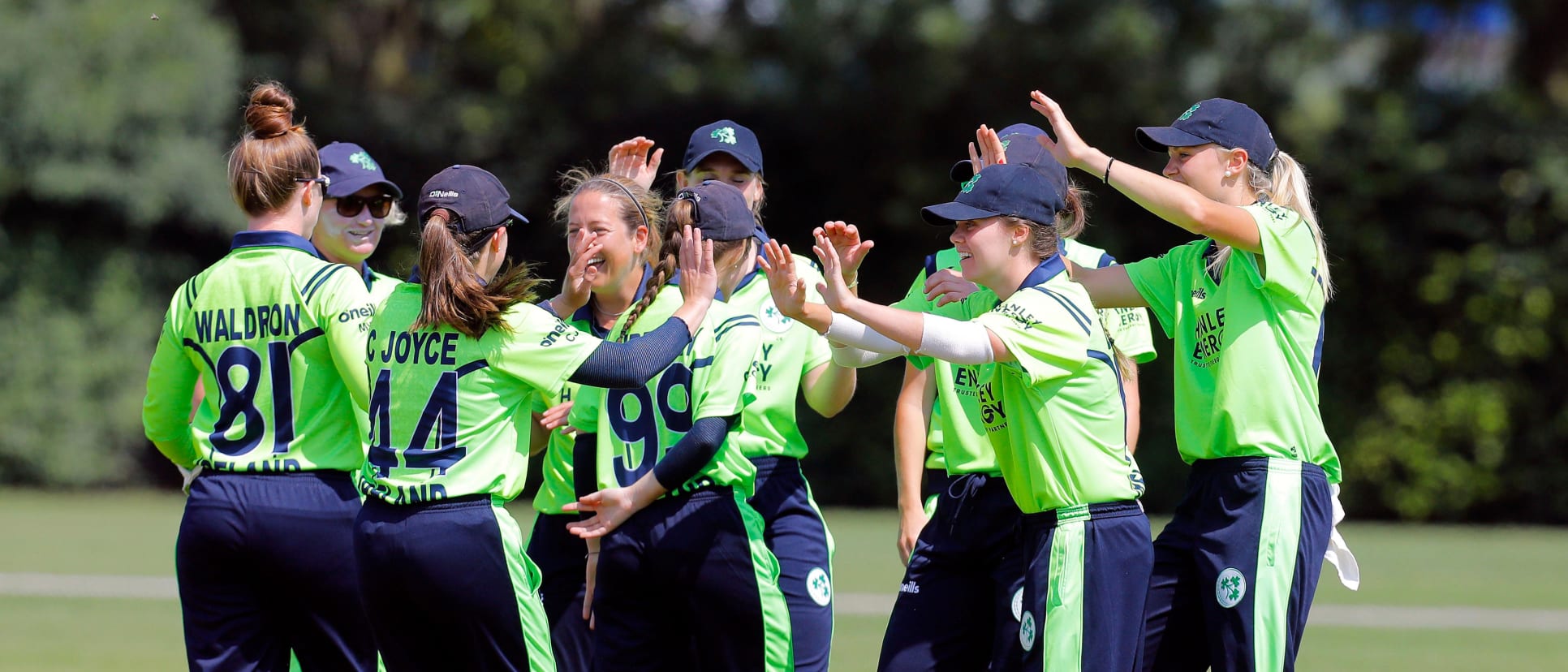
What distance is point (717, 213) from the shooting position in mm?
4582

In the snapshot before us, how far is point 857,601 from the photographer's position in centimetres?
1010

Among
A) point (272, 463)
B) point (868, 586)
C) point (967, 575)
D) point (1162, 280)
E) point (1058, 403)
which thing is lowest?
point (868, 586)

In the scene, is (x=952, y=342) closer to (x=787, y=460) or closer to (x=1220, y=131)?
(x=1220, y=131)

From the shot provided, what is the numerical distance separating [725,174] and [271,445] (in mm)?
1895

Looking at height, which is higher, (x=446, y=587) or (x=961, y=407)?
(x=961, y=407)

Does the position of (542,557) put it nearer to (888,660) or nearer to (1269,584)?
(888,660)

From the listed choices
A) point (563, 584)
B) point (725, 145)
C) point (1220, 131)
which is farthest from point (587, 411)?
point (1220, 131)

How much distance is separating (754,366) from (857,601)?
18.0ft

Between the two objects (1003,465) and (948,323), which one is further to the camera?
(1003,465)

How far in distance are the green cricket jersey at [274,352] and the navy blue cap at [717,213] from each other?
3.24 ft

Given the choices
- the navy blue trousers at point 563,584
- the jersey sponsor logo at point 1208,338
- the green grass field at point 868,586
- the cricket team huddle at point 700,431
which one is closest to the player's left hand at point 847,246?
the cricket team huddle at point 700,431

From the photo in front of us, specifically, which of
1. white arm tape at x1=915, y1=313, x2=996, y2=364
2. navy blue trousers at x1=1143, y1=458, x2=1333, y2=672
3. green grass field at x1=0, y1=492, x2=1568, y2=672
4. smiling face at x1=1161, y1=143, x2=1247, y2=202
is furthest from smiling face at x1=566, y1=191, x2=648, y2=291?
green grass field at x1=0, y1=492, x2=1568, y2=672

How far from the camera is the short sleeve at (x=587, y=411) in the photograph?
4.66m

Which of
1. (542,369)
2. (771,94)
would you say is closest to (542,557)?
(542,369)
